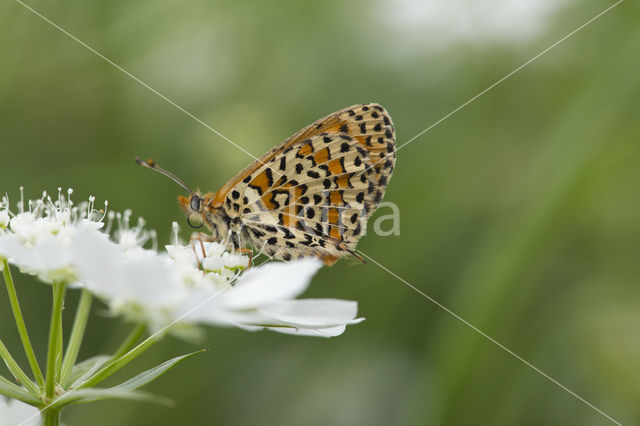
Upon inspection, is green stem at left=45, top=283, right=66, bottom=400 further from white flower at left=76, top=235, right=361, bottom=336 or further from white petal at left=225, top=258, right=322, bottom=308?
white petal at left=225, top=258, right=322, bottom=308

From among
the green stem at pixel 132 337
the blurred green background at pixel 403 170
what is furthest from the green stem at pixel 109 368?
the blurred green background at pixel 403 170

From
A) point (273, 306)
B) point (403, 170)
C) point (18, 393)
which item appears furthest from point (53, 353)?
point (403, 170)

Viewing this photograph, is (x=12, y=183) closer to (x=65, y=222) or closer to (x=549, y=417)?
(x=65, y=222)

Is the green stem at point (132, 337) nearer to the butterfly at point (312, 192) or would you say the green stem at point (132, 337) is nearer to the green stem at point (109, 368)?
the green stem at point (109, 368)

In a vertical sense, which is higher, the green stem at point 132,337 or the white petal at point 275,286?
the white petal at point 275,286

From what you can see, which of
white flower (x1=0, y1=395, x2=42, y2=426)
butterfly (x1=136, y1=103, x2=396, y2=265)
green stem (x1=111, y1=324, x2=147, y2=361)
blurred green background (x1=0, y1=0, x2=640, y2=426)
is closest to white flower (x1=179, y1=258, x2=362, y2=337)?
green stem (x1=111, y1=324, x2=147, y2=361)
